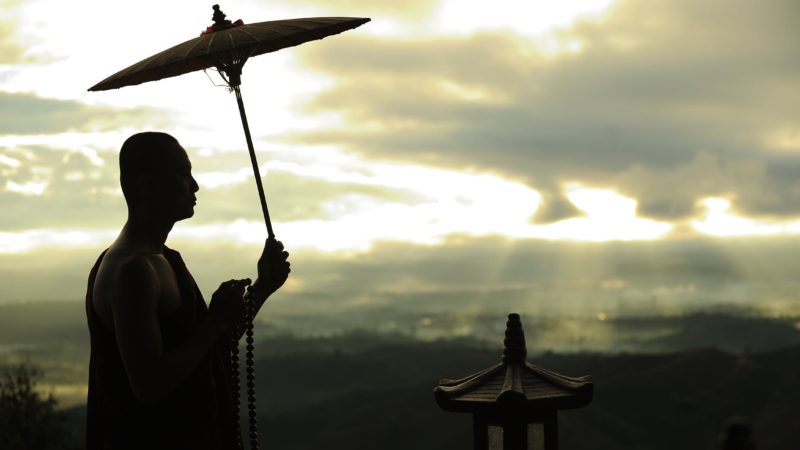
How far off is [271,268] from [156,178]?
A: 1.11 metres

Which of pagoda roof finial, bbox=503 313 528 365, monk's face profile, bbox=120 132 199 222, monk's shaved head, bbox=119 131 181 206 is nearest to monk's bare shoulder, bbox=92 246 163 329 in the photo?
monk's face profile, bbox=120 132 199 222

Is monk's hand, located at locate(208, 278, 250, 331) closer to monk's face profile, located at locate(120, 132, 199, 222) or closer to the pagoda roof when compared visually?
monk's face profile, located at locate(120, 132, 199, 222)

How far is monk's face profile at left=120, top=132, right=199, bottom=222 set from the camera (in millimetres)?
6172

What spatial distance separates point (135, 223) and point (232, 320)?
0.88 meters

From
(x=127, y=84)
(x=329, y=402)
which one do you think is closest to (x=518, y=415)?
(x=127, y=84)

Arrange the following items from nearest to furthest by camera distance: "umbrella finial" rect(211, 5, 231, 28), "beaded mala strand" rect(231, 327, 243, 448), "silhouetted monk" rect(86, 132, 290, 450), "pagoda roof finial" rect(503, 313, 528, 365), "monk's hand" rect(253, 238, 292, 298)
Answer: "silhouetted monk" rect(86, 132, 290, 450) → "beaded mala strand" rect(231, 327, 243, 448) → "monk's hand" rect(253, 238, 292, 298) → "umbrella finial" rect(211, 5, 231, 28) → "pagoda roof finial" rect(503, 313, 528, 365)

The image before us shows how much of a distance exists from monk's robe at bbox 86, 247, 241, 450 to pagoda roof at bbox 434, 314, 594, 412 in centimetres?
227

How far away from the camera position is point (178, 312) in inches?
242

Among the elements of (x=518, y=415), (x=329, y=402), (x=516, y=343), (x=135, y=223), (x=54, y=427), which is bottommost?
(x=329, y=402)

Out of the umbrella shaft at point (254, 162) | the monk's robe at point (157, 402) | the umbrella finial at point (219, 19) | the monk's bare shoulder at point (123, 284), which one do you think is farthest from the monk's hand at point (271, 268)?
the umbrella finial at point (219, 19)

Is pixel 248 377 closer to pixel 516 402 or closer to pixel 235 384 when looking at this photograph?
pixel 235 384

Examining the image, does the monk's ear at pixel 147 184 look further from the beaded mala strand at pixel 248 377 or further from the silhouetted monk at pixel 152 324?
the beaded mala strand at pixel 248 377

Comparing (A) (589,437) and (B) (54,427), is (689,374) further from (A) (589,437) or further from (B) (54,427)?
(B) (54,427)

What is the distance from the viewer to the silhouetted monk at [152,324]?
19.2 ft
